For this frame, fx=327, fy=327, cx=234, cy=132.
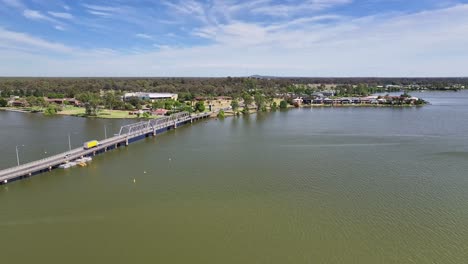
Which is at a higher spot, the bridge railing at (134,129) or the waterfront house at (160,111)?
the waterfront house at (160,111)

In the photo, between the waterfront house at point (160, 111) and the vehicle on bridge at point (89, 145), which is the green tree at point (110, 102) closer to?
the waterfront house at point (160, 111)

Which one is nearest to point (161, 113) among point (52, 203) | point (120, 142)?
point (120, 142)

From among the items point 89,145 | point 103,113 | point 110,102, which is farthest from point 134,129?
point 110,102

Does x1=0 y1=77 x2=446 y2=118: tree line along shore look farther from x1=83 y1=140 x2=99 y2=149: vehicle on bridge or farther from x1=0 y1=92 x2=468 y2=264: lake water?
x1=0 y1=92 x2=468 y2=264: lake water

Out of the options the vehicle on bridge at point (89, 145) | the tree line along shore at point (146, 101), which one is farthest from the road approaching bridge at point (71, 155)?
the tree line along shore at point (146, 101)

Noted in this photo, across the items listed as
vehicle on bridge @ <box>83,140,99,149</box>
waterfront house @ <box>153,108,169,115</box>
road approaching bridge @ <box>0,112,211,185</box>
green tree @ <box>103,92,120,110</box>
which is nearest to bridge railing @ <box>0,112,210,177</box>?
road approaching bridge @ <box>0,112,211,185</box>

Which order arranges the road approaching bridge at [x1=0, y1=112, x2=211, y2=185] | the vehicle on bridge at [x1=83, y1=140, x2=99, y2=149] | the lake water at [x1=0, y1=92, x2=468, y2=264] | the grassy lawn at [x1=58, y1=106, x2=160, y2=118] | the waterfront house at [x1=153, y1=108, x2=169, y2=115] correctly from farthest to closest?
the waterfront house at [x1=153, y1=108, x2=169, y2=115], the grassy lawn at [x1=58, y1=106, x2=160, y2=118], the vehicle on bridge at [x1=83, y1=140, x2=99, y2=149], the road approaching bridge at [x1=0, y1=112, x2=211, y2=185], the lake water at [x1=0, y1=92, x2=468, y2=264]

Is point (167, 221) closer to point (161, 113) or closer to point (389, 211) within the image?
point (389, 211)

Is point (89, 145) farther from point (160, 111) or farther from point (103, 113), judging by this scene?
point (160, 111)
